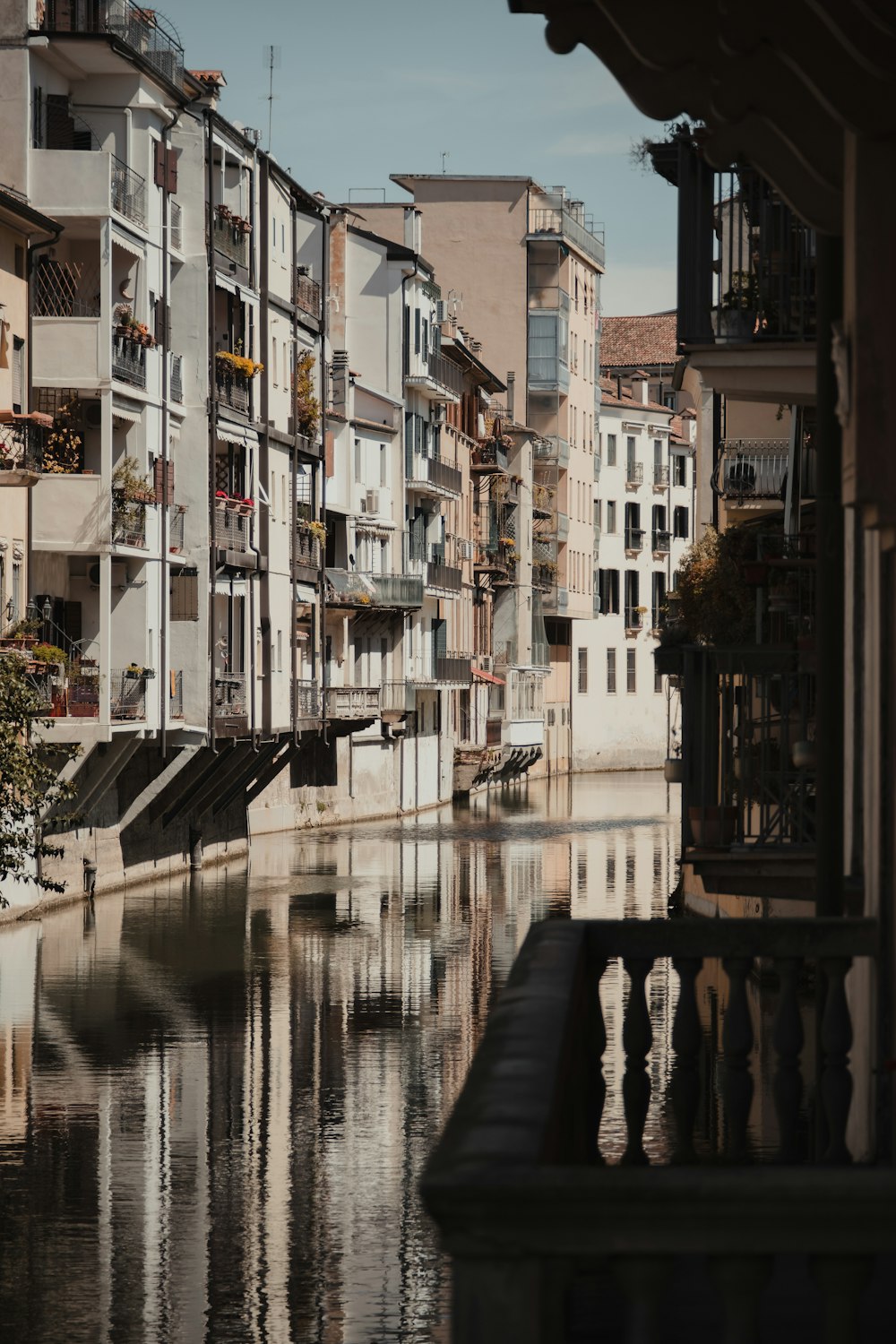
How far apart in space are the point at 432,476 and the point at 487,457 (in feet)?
49.9

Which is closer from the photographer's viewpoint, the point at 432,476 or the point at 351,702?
the point at 351,702

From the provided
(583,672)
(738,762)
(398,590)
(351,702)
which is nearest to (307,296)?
(351,702)

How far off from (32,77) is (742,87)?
1415 inches

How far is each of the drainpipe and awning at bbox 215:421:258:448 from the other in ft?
127

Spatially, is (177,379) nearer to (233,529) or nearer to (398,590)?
(233,529)

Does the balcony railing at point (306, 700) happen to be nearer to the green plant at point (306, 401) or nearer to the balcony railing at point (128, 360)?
the green plant at point (306, 401)

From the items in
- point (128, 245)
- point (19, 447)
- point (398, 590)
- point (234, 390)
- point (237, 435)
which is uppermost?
point (128, 245)

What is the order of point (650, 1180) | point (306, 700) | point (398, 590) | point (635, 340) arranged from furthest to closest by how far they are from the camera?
point (635, 340), point (398, 590), point (306, 700), point (650, 1180)

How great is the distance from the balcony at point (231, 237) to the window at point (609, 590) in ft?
219

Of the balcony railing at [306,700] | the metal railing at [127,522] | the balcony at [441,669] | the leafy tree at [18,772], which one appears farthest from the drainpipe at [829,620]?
the balcony at [441,669]

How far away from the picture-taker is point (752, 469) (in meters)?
35.8

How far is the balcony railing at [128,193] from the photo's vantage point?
4097 cm

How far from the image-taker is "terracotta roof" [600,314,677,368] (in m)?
125

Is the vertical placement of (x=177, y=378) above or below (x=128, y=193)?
below
